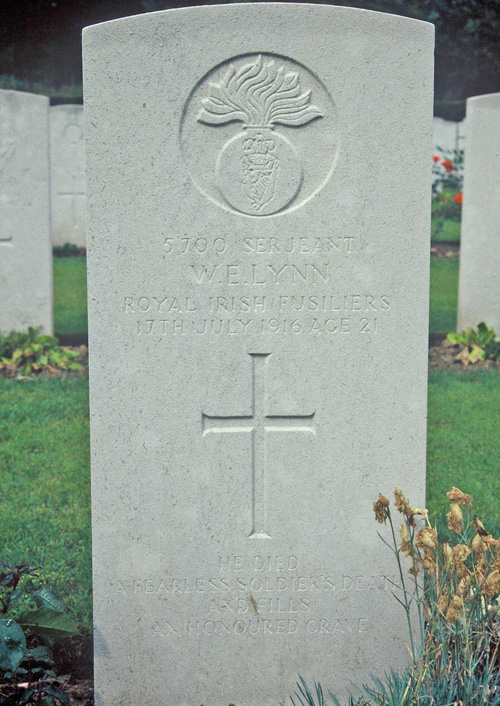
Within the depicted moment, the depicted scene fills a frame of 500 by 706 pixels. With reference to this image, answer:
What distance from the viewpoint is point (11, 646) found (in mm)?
2818

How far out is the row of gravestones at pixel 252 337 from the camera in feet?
9.61

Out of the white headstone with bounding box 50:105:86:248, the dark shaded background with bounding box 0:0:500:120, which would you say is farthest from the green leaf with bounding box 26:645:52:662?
the dark shaded background with bounding box 0:0:500:120

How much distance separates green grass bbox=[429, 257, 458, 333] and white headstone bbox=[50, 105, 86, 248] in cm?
525

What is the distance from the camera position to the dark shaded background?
1720 centimetres

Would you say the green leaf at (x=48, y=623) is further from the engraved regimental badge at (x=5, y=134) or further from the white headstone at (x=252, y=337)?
the engraved regimental badge at (x=5, y=134)

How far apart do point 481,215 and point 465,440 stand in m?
2.76

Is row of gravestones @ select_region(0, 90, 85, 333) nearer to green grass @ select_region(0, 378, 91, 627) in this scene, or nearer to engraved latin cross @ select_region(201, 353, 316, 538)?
green grass @ select_region(0, 378, 91, 627)

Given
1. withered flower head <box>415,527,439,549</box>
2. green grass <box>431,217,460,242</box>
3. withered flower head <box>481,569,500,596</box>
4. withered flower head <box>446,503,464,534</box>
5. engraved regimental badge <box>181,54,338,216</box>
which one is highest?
green grass <box>431,217,460,242</box>

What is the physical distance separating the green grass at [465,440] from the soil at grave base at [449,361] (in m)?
0.15

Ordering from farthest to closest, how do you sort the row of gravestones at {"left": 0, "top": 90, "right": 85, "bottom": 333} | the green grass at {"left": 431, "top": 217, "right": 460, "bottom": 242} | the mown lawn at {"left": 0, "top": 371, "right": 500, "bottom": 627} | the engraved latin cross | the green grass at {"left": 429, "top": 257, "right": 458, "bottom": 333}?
1. the green grass at {"left": 431, "top": 217, "right": 460, "bottom": 242}
2. the green grass at {"left": 429, "top": 257, "right": 458, "bottom": 333}
3. the row of gravestones at {"left": 0, "top": 90, "right": 85, "bottom": 333}
4. the mown lawn at {"left": 0, "top": 371, "right": 500, "bottom": 627}
5. the engraved latin cross

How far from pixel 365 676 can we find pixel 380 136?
6.10 feet

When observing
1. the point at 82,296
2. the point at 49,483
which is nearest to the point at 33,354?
the point at 49,483

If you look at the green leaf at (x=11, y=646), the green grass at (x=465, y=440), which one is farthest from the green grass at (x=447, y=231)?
the green leaf at (x=11, y=646)

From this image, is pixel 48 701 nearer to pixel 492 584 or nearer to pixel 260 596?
pixel 260 596
